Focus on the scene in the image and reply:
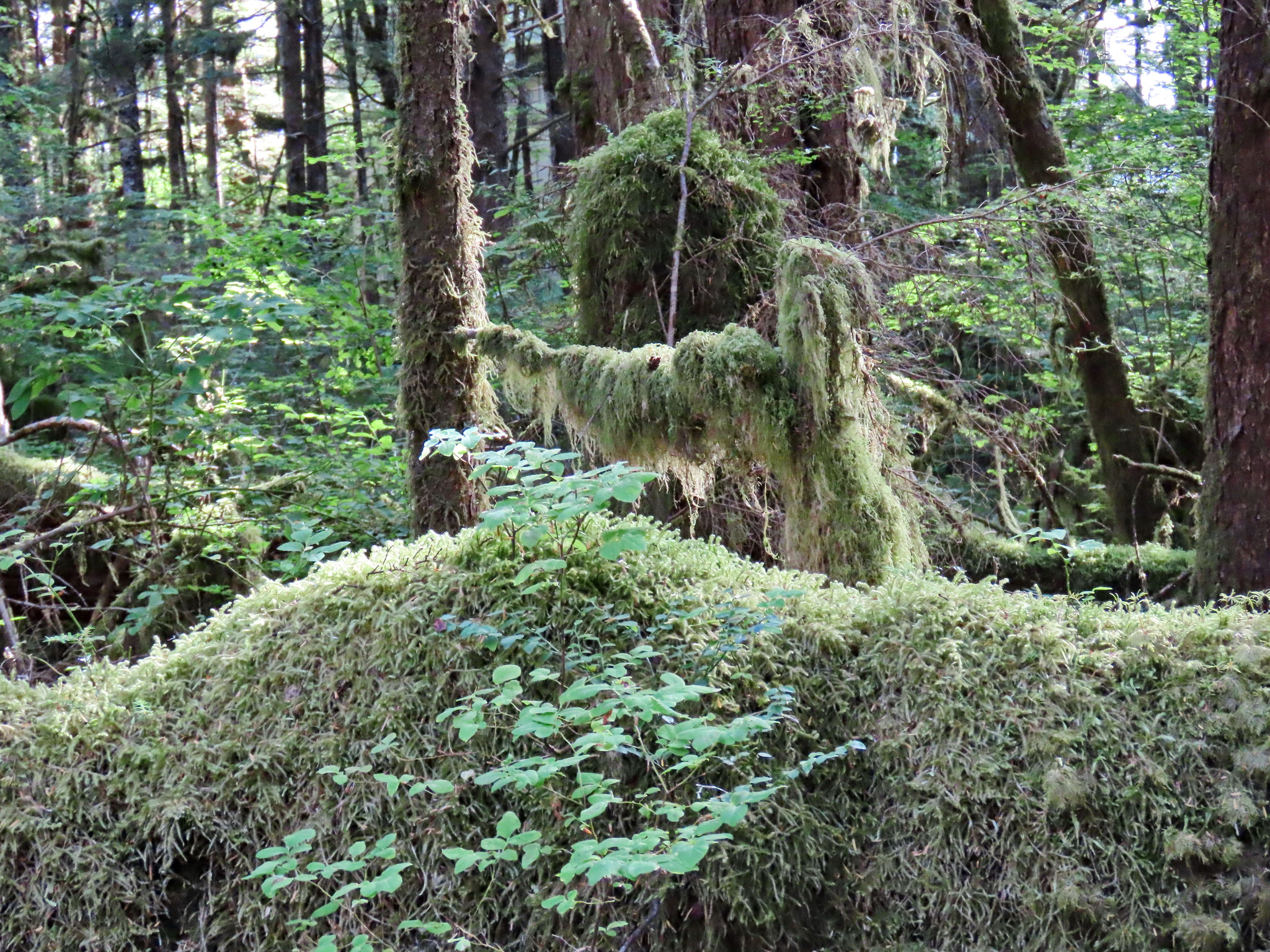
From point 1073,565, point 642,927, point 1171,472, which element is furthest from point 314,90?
point 642,927

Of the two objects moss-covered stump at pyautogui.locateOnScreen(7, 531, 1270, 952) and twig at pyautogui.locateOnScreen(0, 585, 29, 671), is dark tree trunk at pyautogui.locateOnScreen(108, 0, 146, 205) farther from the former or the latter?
moss-covered stump at pyautogui.locateOnScreen(7, 531, 1270, 952)

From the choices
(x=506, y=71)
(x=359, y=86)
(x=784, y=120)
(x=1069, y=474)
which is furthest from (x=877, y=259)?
(x=506, y=71)

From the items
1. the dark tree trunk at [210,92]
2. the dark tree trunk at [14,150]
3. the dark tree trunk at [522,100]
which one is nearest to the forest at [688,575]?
the dark tree trunk at [522,100]

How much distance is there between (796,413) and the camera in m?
3.32

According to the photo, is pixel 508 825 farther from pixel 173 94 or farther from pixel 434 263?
pixel 173 94

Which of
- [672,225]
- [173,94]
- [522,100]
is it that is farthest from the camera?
[173,94]

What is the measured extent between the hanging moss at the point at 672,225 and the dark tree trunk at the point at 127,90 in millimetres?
14944

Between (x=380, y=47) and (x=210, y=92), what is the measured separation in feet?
28.5

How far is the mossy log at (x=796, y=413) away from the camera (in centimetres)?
325

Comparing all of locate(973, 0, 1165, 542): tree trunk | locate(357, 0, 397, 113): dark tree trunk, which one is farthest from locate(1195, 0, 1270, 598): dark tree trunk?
locate(357, 0, 397, 113): dark tree trunk

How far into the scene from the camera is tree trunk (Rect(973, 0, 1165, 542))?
7.34 m

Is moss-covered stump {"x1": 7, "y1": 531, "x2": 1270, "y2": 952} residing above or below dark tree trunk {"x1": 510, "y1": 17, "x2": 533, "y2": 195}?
below

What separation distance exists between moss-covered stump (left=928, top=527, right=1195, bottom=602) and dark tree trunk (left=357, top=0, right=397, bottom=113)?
12.9 meters

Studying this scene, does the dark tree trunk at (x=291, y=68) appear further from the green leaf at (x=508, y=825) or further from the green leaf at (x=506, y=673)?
the green leaf at (x=508, y=825)
